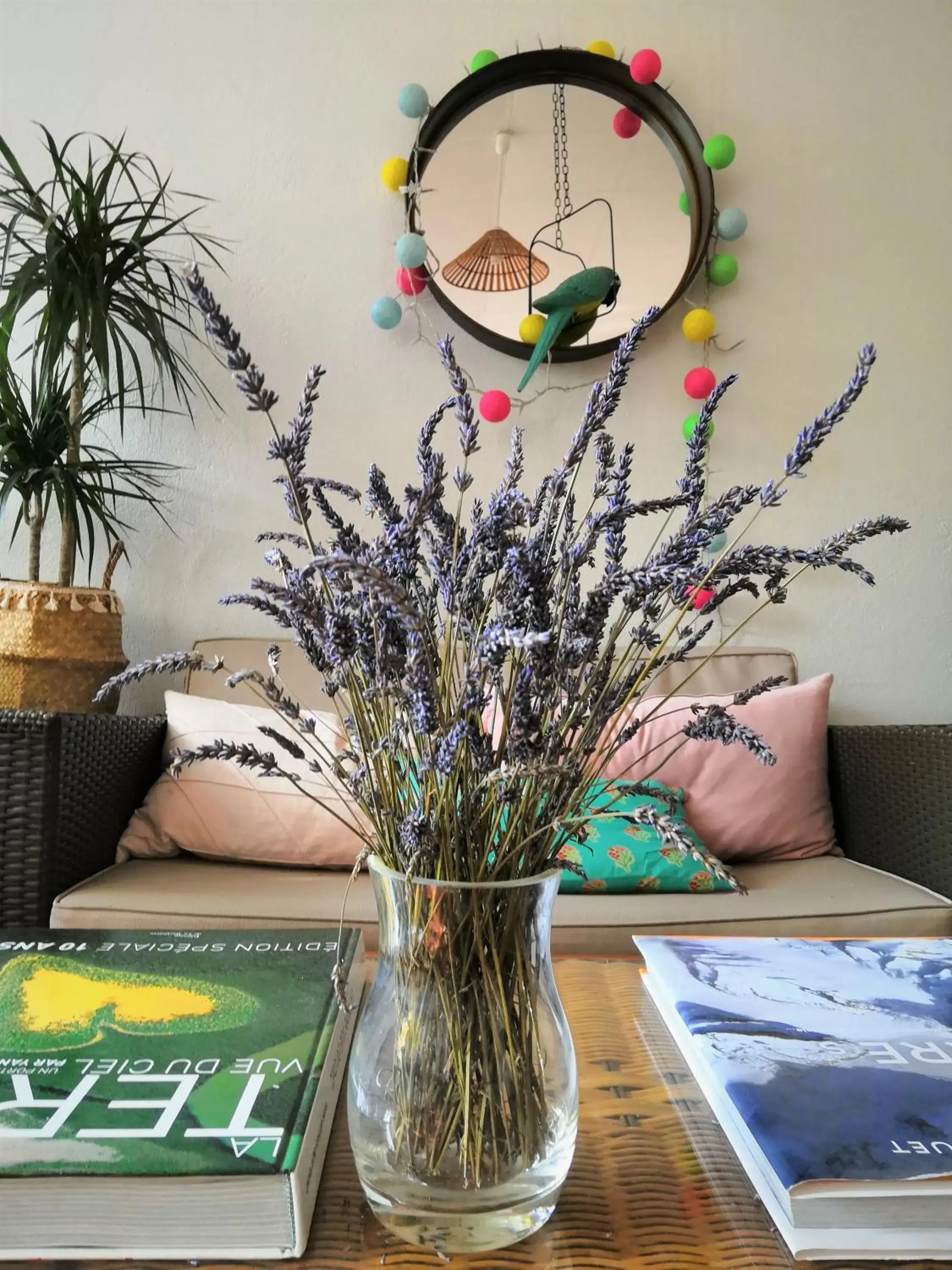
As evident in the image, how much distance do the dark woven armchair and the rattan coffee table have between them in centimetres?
88

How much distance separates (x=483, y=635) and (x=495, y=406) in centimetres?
175

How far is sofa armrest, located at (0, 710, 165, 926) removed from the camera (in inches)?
51.4

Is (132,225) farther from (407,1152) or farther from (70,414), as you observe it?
(407,1152)

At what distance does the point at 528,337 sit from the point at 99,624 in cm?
117

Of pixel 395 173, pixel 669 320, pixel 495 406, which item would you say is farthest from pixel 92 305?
pixel 669 320

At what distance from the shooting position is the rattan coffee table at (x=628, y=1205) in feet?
1.56

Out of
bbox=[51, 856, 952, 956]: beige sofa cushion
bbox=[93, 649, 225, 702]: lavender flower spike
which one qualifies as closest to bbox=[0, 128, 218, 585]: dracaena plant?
bbox=[51, 856, 952, 956]: beige sofa cushion

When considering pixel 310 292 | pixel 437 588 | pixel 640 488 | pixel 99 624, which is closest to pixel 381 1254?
pixel 437 588

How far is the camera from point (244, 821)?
151 centimetres

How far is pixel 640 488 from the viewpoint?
216 centimetres

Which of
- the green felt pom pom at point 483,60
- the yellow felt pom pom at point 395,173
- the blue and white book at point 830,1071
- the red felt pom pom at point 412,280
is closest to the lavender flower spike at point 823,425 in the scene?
the blue and white book at point 830,1071

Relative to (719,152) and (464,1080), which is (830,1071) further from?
(719,152)

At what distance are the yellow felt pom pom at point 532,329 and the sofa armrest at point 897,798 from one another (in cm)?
113

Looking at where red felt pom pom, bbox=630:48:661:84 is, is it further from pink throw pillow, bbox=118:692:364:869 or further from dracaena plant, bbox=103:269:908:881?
dracaena plant, bbox=103:269:908:881
